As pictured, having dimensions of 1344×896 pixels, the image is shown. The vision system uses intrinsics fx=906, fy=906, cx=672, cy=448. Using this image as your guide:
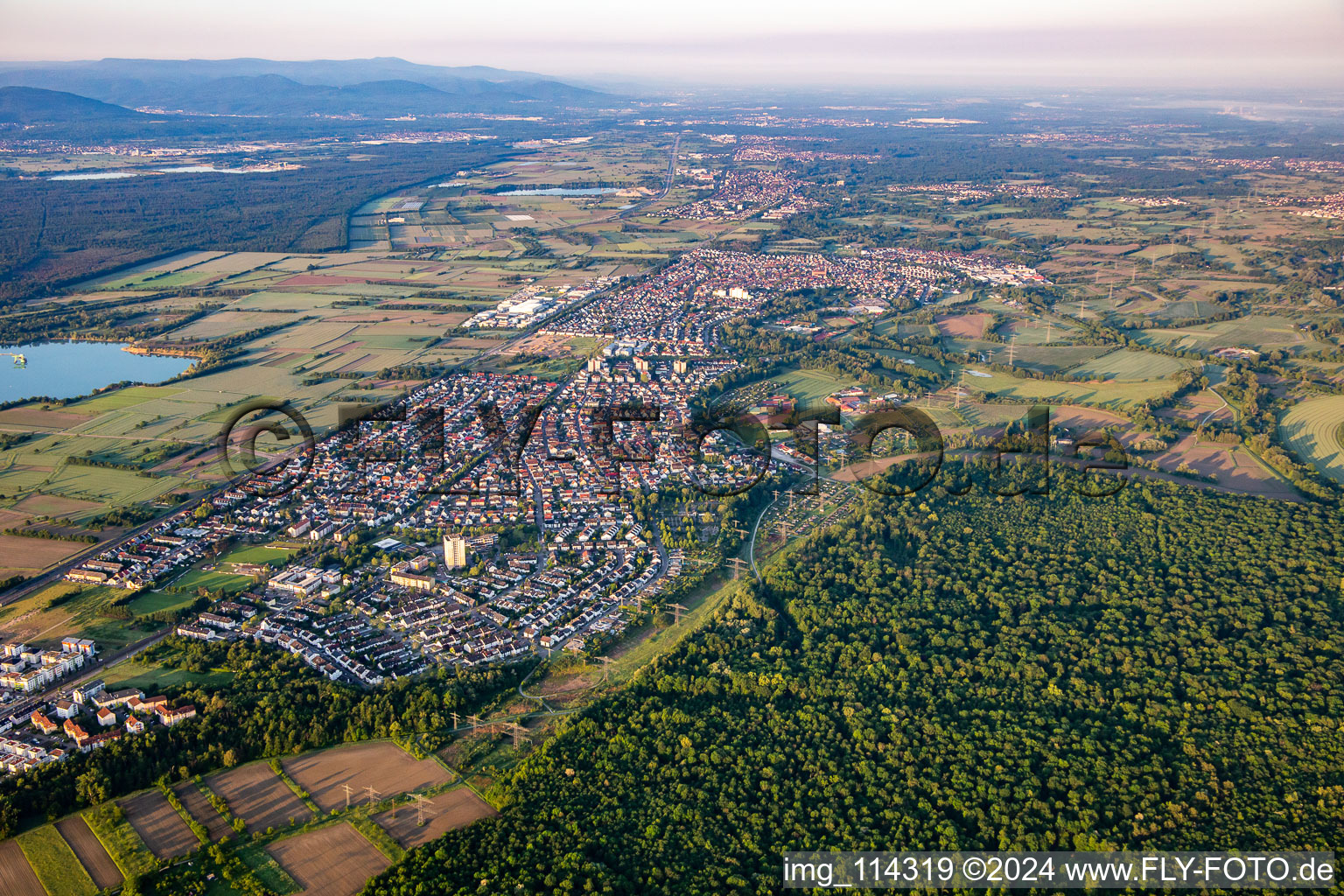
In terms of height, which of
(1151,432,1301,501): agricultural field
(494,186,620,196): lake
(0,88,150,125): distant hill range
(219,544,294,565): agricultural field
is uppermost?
(0,88,150,125): distant hill range

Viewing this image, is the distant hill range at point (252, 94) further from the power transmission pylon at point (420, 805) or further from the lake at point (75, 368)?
the power transmission pylon at point (420, 805)

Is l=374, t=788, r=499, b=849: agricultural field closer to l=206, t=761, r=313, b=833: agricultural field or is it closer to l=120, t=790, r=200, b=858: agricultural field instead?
l=206, t=761, r=313, b=833: agricultural field

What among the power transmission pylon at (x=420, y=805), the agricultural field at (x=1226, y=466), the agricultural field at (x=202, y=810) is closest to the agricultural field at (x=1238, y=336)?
the agricultural field at (x=1226, y=466)

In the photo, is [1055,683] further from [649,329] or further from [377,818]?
[649,329]

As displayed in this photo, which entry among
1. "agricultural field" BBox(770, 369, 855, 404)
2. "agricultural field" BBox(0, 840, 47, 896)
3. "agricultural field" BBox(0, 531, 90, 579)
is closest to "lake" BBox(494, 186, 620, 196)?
"agricultural field" BBox(770, 369, 855, 404)

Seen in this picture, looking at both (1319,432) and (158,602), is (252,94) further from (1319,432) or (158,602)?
(1319,432)
